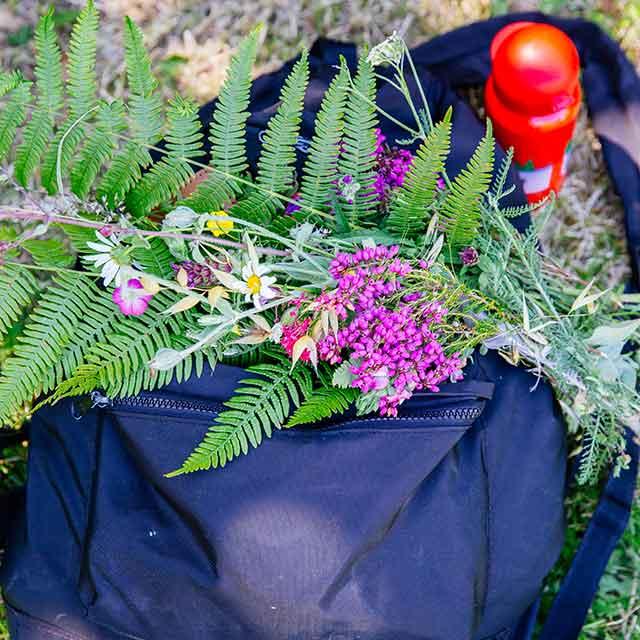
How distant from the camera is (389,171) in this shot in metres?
1.12

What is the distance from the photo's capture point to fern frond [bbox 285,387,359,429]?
0.98 meters

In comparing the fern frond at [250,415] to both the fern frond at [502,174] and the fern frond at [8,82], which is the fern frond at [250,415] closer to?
the fern frond at [502,174]

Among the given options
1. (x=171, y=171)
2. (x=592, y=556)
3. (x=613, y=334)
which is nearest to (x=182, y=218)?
(x=171, y=171)

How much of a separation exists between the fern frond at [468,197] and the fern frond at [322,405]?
0.89ft

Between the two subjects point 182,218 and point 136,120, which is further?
point 136,120

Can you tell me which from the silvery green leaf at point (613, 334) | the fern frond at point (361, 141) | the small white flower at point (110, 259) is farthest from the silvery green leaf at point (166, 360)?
the silvery green leaf at point (613, 334)

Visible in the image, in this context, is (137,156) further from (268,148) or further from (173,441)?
(173,441)

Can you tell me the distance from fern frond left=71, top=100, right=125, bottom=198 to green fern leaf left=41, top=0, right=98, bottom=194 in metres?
0.02

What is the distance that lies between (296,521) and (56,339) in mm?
420

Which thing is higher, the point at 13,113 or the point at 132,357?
the point at 13,113

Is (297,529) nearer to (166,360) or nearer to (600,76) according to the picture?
(166,360)

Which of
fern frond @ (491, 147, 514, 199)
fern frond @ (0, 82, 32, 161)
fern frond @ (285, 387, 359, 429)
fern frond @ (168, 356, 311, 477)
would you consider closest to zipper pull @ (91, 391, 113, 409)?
fern frond @ (168, 356, 311, 477)

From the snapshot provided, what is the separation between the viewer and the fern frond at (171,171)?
104 centimetres

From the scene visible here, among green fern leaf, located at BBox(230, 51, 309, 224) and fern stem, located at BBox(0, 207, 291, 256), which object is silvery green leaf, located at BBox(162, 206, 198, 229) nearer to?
fern stem, located at BBox(0, 207, 291, 256)
